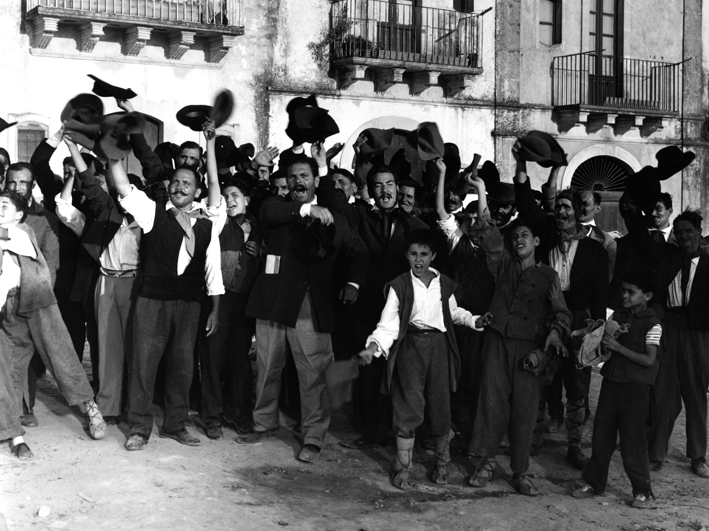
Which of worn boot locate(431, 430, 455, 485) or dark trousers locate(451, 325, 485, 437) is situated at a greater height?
dark trousers locate(451, 325, 485, 437)

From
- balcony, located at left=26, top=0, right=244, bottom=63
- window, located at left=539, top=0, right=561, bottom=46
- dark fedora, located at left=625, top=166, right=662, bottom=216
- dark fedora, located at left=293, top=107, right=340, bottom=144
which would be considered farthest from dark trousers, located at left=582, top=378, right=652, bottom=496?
window, located at left=539, top=0, right=561, bottom=46

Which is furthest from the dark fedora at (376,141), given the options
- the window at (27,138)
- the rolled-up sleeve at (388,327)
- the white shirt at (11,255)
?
the window at (27,138)

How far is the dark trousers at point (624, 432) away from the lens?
6129 millimetres

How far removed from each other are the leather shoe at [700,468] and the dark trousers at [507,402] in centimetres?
139

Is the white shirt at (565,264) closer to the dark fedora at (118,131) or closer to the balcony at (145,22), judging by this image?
the dark fedora at (118,131)

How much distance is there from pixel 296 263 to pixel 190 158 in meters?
1.45

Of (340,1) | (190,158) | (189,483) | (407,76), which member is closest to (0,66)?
(340,1)

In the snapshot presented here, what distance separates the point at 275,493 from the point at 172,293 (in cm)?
154

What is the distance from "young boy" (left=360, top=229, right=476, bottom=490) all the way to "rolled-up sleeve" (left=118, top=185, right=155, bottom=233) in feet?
5.22

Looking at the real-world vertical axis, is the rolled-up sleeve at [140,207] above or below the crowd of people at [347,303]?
above

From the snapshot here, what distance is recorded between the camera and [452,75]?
1762 centimetres

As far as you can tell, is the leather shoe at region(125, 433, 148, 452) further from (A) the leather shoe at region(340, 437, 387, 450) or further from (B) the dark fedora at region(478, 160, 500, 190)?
(B) the dark fedora at region(478, 160, 500, 190)

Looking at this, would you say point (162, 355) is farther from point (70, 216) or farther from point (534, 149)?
point (534, 149)

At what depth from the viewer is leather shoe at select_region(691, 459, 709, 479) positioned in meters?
6.98
